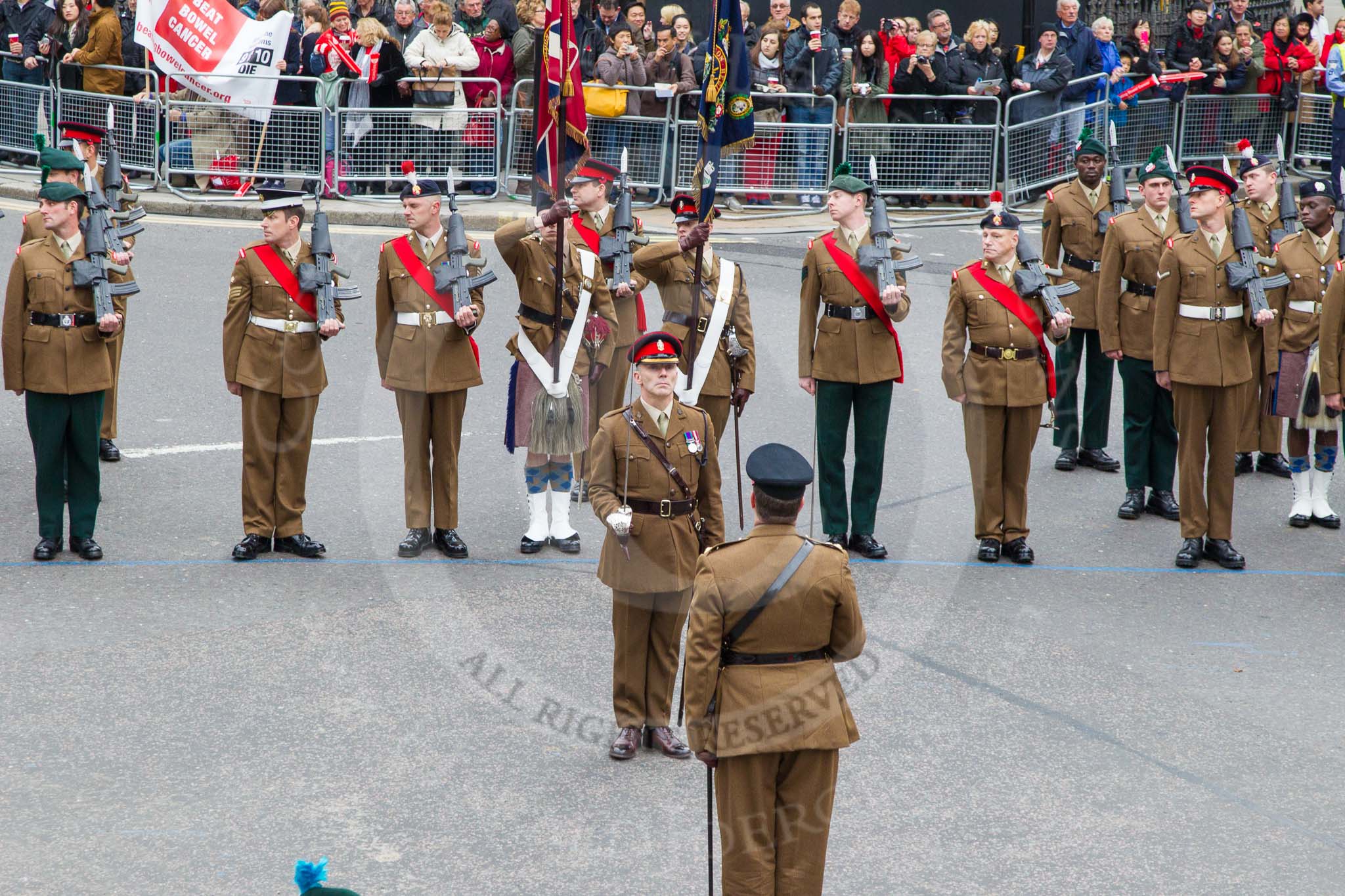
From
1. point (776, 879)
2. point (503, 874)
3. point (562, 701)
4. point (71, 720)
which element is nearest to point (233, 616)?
point (71, 720)

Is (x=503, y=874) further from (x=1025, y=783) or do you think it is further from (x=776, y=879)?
(x=1025, y=783)

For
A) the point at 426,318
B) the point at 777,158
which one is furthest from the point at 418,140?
the point at 426,318

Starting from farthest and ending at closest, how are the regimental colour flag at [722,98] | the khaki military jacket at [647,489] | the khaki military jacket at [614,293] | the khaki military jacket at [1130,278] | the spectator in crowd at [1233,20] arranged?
1. the spectator in crowd at [1233,20]
2. the khaki military jacket at [1130,278]
3. the khaki military jacket at [614,293]
4. the regimental colour flag at [722,98]
5. the khaki military jacket at [647,489]

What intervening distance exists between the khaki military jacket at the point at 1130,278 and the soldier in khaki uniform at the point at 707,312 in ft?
7.45

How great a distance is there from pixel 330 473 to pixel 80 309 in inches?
80.4


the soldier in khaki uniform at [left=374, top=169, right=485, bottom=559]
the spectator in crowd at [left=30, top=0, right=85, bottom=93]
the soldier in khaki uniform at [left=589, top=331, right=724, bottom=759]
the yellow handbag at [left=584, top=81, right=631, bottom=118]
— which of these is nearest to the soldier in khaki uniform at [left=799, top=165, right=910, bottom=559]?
the soldier in khaki uniform at [left=374, top=169, right=485, bottom=559]

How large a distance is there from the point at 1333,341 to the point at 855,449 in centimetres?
265

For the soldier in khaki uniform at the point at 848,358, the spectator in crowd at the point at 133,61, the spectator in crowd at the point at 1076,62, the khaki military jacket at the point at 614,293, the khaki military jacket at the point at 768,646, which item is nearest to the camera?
the khaki military jacket at the point at 768,646

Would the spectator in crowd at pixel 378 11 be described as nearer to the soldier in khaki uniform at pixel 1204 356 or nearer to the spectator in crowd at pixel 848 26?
the spectator in crowd at pixel 848 26

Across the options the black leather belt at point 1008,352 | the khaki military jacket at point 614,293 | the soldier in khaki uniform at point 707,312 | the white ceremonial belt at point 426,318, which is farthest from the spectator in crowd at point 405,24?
the black leather belt at point 1008,352

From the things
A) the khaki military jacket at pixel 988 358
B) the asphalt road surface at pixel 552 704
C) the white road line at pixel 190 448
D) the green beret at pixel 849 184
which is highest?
the green beret at pixel 849 184

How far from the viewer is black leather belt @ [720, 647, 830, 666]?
536 centimetres

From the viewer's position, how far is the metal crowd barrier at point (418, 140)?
55.7 ft

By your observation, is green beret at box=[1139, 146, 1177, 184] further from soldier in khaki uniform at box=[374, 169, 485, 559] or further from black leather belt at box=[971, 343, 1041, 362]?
soldier in khaki uniform at box=[374, 169, 485, 559]
